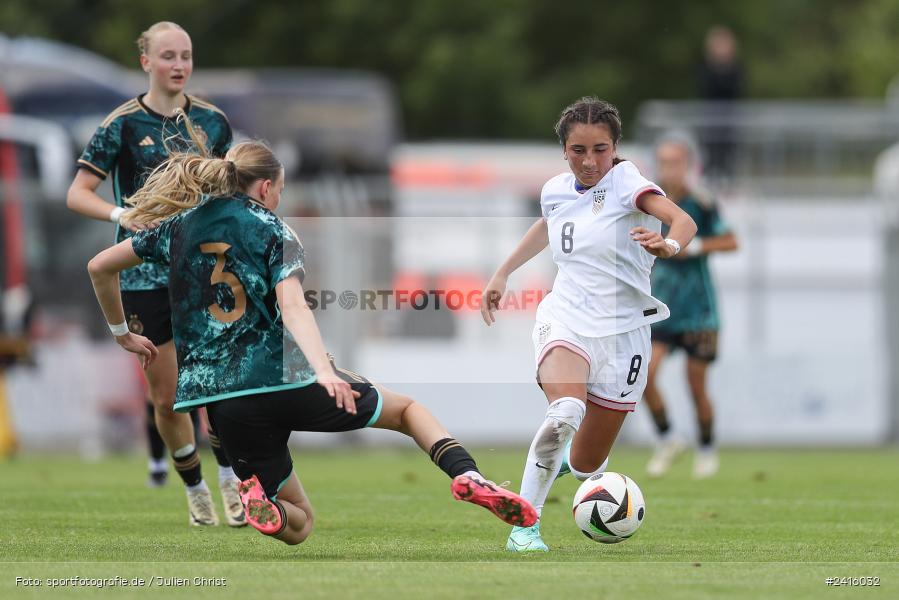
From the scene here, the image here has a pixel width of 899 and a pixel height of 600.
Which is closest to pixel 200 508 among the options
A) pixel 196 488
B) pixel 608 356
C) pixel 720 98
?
pixel 196 488

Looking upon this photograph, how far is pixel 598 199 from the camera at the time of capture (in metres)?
7.27

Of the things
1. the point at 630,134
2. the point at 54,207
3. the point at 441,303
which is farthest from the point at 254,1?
the point at 441,303

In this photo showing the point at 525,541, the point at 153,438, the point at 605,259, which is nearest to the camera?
the point at 525,541

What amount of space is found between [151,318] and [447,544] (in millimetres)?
1927

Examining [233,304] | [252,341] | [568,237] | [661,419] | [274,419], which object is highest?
[568,237]

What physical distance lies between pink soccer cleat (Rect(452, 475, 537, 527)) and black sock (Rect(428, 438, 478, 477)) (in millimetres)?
80

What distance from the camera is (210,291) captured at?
21.6 feet

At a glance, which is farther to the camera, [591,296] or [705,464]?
[705,464]

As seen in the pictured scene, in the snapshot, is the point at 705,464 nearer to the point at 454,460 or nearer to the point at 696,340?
the point at 696,340

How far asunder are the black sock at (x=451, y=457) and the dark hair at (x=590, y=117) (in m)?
1.45

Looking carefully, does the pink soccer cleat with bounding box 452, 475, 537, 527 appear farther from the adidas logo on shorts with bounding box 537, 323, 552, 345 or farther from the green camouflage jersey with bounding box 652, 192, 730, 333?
the green camouflage jersey with bounding box 652, 192, 730, 333

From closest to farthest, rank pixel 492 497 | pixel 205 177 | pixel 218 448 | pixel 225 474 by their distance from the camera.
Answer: pixel 492 497 < pixel 205 177 < pixel 218 448 < pixel 225 474

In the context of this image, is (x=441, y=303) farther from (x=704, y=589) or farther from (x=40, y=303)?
(x=40, y=303)

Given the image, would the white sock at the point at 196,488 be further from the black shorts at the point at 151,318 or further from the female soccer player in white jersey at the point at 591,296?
the female soccer player in white jersey at the point at 591,296
